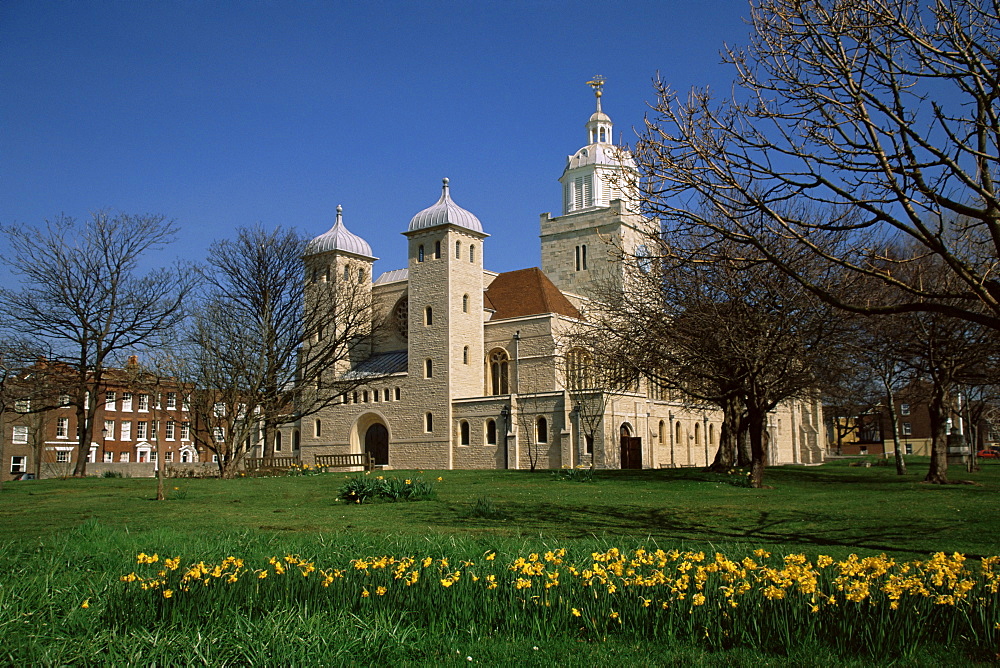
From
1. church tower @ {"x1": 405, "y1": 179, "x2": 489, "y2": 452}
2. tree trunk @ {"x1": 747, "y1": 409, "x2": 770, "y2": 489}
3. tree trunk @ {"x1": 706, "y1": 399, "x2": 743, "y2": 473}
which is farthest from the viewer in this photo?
church tower @ {"x1": 405, "y1": 179, "x2": 489, "y2": 452}

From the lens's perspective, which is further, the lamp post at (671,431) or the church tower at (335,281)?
the lamp post at (671,431)

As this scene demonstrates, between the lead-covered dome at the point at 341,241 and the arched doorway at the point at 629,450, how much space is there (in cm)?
2352

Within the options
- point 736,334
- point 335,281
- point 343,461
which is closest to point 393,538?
point 736,334

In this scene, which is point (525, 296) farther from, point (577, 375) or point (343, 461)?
point (343, 461)

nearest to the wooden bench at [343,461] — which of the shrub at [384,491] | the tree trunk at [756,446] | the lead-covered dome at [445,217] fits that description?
the lead-covered dome at [445,217]

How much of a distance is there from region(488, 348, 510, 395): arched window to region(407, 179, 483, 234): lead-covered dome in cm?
816

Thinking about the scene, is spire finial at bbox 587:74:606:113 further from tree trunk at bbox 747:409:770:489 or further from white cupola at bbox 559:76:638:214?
tree trunk at bbox 747:409:770:489

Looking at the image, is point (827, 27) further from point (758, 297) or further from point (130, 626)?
point (758, 297)

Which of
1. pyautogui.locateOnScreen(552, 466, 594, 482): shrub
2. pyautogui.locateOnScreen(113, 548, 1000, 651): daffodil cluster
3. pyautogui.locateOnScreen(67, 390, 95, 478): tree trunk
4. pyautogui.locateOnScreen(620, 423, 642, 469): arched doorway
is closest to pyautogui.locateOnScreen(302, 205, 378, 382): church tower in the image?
pyautogui.locateOnScreen(67, 390, 95, 478): tree trunk

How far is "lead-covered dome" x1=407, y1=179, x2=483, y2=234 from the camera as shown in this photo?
52.0 metres

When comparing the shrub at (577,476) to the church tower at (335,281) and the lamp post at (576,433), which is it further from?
the church tower at (335,281)

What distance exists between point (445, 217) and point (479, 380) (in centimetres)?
1056

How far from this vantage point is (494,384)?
52812mm

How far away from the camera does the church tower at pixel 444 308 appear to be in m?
50.2
